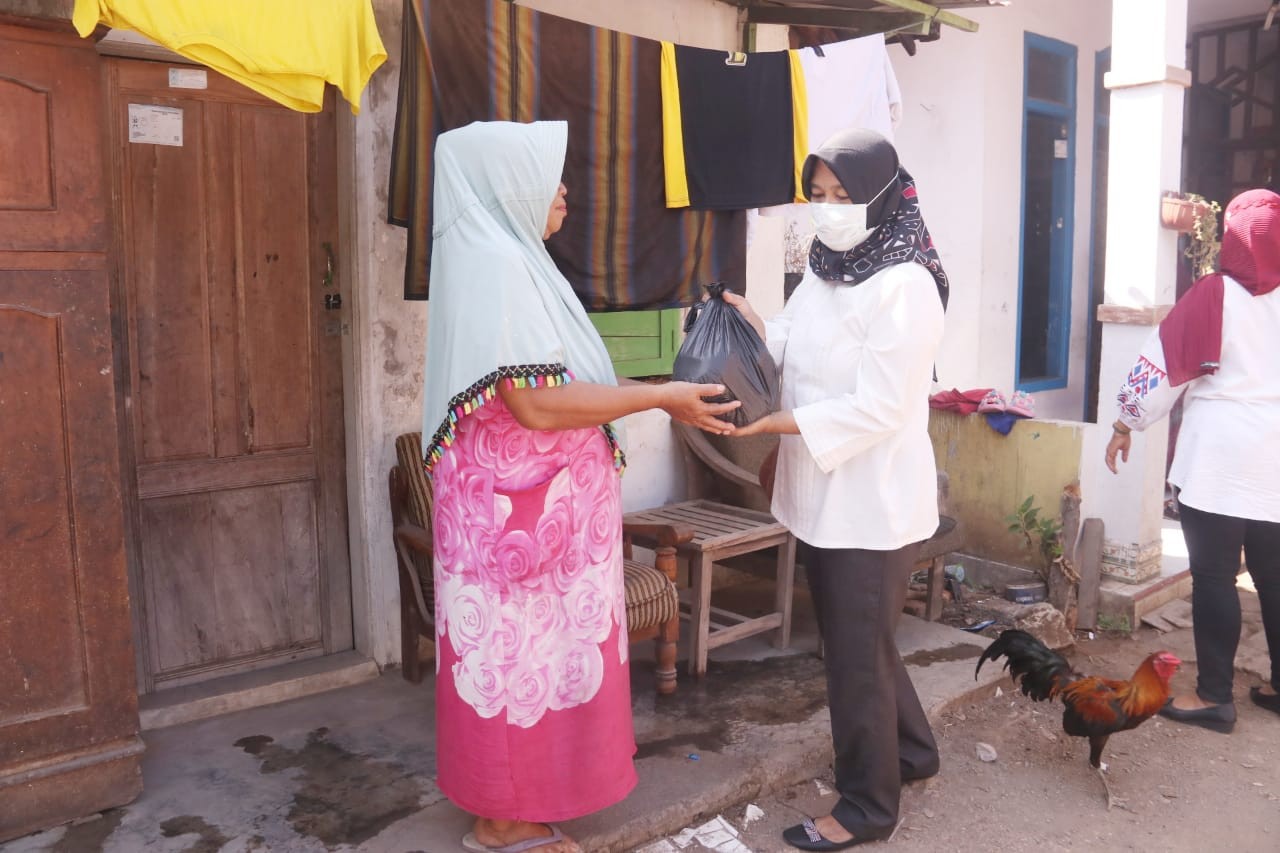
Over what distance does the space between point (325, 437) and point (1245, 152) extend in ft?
28.3

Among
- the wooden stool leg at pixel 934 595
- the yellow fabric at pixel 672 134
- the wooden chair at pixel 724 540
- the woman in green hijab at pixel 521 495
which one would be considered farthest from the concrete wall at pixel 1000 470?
the woman in green hijab at pixel 521 495

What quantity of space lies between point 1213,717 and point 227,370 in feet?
13.0

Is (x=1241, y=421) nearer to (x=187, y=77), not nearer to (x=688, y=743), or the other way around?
(x=688, y=743)

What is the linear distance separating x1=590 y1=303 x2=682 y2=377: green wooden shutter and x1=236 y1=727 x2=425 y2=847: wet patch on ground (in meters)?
2.15

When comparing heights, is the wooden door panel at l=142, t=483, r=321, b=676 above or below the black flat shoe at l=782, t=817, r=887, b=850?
above

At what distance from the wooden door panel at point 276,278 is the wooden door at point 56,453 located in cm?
102

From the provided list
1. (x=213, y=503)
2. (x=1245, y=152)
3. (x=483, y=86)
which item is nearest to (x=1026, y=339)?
(x=1245, y=152)

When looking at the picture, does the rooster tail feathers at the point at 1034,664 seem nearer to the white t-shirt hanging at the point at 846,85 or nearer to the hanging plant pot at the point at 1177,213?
the white t-shirt hanging at the point at 846,85

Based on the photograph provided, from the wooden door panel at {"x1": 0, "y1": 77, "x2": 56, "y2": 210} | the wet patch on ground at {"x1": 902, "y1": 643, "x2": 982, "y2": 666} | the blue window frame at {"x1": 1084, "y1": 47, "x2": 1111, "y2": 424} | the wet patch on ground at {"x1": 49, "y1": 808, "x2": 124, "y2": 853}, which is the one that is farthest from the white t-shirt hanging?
the blue window frame at {"x1": 1084, "y1": 47, "x2": 1111, "y2": 424}

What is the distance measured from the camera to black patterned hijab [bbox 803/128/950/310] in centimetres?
274

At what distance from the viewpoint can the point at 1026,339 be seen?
318 inches

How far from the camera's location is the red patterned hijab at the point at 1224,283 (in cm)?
386

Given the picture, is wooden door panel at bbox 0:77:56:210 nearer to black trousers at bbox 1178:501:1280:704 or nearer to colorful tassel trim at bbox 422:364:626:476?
colorful tassel trim at bbox 422:364:626:476

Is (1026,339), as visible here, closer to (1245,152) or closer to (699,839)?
(1245,152)
